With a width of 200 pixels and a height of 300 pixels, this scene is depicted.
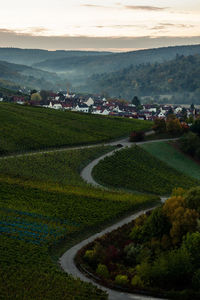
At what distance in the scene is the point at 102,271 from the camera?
128 ft

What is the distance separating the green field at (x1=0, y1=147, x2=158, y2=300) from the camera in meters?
35.2

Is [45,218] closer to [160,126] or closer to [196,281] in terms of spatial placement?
[196,281]

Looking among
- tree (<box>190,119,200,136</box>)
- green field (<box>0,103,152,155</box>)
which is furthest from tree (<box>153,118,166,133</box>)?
tree (<box>190,119,200,136</box>)

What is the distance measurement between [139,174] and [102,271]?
4801 centimetres

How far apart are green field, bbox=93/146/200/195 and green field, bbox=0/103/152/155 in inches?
547

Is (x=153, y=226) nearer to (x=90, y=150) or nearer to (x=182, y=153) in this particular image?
(x=90, y=150)

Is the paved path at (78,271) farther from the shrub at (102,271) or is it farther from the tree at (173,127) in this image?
the tree at (173,127)

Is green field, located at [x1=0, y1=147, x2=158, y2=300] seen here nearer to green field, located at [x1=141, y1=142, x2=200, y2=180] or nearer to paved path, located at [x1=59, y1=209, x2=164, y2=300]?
paved path, located at [x1=59, y1=209, x2=164, y2=300]

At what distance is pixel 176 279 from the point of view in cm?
3816

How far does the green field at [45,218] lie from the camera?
115ft

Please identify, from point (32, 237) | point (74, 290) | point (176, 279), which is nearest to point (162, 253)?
point (176, 279)

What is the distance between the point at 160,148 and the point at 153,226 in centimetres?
6245

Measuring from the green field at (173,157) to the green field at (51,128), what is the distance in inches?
446

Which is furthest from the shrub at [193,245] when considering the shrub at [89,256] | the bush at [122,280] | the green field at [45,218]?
the green field at [45,218]
